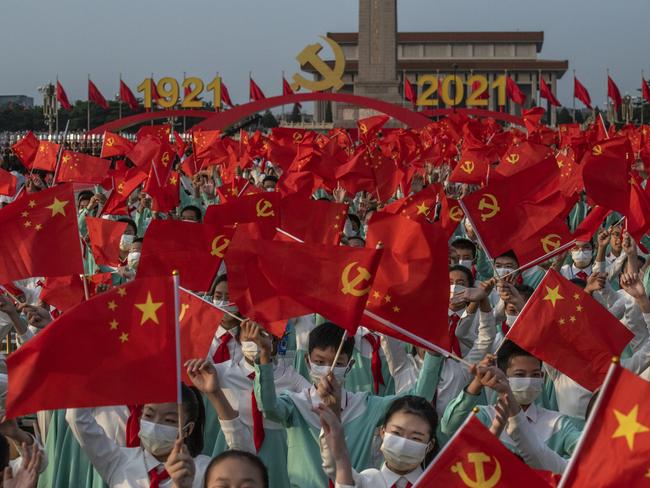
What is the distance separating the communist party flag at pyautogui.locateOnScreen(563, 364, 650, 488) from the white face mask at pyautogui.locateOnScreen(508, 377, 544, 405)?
181 centimetres

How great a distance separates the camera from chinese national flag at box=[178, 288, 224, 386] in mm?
4799

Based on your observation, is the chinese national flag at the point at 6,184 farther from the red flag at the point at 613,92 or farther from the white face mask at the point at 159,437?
the red flag at the point at 613,92

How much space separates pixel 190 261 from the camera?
226 inches

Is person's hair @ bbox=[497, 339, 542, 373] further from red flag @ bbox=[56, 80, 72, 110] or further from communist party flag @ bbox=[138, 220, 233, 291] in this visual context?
red flag @ bbox=[56, 80, 72, 110]

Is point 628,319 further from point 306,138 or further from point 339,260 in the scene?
point 306,138

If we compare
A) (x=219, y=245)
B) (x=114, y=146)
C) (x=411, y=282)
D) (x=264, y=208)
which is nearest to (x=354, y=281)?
(x=411, y=282)

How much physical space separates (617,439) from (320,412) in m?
1.12

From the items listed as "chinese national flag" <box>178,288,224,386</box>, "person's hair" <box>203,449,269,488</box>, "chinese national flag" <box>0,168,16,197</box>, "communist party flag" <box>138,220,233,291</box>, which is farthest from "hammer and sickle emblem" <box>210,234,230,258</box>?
"chinese national flag" <box>0,168,16,197</box>

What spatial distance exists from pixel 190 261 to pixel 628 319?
7.42ft

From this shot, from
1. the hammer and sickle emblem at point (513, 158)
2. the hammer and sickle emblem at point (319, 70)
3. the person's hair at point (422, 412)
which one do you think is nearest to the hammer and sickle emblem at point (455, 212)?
the hammer and sickle emblem at point (513, 158)

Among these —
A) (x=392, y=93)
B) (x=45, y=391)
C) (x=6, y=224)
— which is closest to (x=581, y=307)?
(x=45, y=391)

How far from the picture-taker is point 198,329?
4.83m

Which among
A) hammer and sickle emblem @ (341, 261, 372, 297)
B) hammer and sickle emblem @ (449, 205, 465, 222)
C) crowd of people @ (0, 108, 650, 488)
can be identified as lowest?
crowd of people @ (0, 108, 650, 488)

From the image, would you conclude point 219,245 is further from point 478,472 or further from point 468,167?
point 468,167
